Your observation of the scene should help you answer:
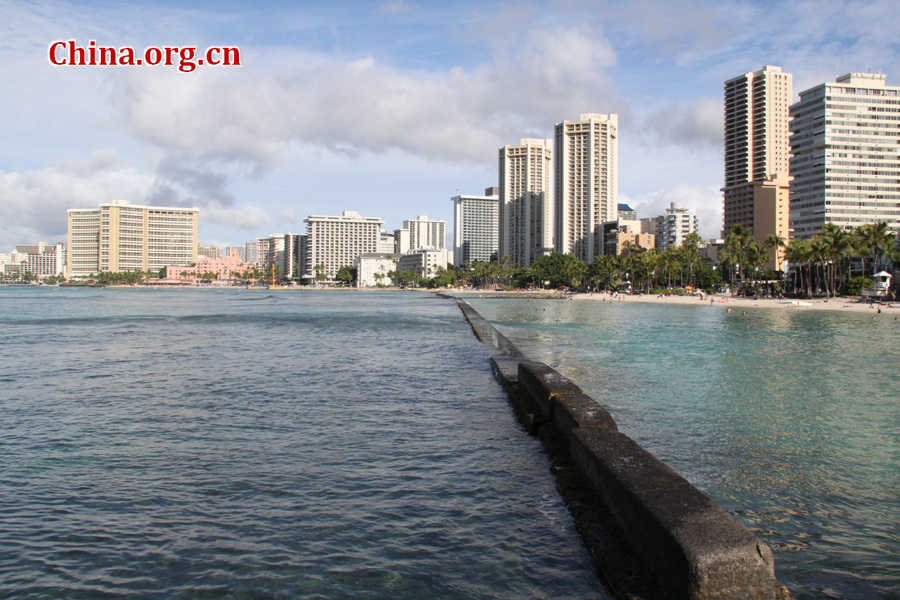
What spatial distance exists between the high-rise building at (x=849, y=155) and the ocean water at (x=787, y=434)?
415 ft

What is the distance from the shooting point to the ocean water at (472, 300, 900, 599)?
6379 millimetres

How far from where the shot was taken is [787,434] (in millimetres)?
11883

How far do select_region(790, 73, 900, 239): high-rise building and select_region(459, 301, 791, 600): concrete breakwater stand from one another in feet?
493

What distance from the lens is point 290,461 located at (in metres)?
9.38

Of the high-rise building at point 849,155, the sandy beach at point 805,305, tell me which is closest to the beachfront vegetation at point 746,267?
the sandy beach at point 805,305

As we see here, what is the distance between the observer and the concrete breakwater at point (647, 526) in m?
4.53

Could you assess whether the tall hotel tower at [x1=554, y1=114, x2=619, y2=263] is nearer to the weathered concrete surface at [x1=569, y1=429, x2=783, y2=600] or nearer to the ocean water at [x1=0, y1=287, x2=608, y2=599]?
the ocean water at [x1=0, y1=287, x2=608, y2=599]

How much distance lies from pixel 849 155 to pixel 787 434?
154m

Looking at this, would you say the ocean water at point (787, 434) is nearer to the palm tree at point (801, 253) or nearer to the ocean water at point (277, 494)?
the ocean water at point (277, 494)

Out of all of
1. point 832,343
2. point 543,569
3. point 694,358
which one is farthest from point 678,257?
point 543,569

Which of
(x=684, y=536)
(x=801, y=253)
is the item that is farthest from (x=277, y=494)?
(x=801, y=253)

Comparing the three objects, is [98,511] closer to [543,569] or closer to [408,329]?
[543,569]

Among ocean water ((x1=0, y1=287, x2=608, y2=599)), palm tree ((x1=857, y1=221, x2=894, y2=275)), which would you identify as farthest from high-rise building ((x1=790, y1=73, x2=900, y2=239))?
ocean water ((x1=0, y1=287, x2=608, y2=599))

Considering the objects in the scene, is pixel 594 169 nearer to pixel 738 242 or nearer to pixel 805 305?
pixel 738 242
